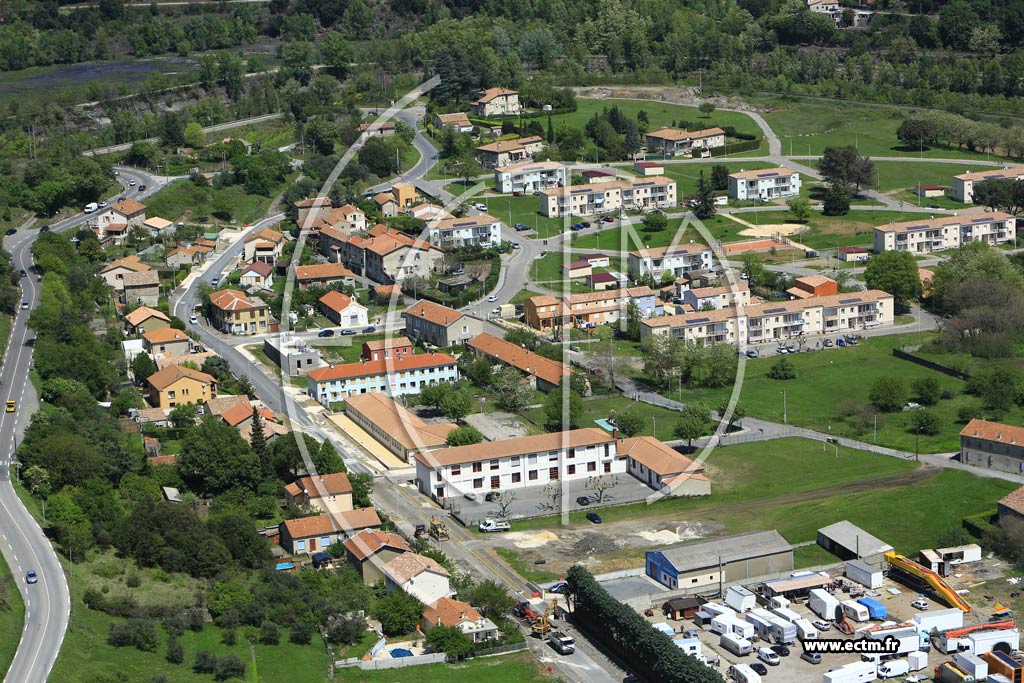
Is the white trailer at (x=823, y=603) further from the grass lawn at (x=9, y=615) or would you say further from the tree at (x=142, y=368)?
the tree at (x=142, y=368)

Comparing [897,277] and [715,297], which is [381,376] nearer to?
[715,297]

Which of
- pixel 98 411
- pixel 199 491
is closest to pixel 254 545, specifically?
pixel 199 491

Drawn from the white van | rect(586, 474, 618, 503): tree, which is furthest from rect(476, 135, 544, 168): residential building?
the white van

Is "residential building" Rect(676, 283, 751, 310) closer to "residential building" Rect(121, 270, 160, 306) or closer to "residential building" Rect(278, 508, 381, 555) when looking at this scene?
"residential building" Rect(121, 270, 160, 306)

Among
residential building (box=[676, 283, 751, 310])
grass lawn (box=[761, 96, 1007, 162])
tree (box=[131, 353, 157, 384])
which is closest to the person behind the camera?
tree (box=[131, 353, 157, 384])

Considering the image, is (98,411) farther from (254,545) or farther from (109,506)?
(254,545)

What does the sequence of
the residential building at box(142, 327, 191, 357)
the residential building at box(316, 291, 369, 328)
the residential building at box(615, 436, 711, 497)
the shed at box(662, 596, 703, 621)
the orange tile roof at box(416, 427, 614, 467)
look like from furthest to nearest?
the residential building at box(316, 291, 369, 328), the residential building at box(142, 327, 191, 357), the orange tile roof at box(416, 427, 614, 467), the residential building at box(615, 436, 711, 497), the shed at box(662, 596, 703, 621)

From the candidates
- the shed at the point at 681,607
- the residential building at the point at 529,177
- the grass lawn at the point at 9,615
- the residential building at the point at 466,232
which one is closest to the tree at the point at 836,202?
the residential building at the point at 529,177
